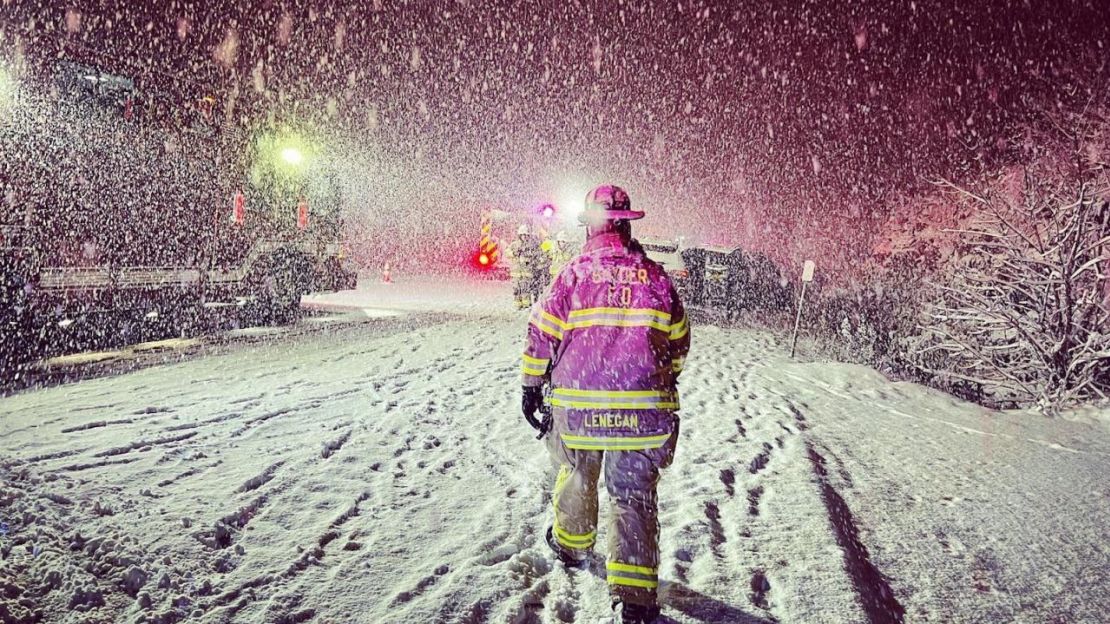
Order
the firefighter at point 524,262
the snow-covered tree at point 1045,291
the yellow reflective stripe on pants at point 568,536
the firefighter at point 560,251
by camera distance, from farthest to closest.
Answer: the firefighter at point 524,262 → the firefighter at point 560,251 → the snow-covered tree at point 1045,291 → the yellow reflective stripe on pants at point 568,536

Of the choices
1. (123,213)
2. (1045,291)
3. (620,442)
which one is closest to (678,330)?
(620,442)

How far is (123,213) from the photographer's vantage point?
24.1 ft

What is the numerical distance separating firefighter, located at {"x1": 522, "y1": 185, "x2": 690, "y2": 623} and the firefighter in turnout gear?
1128 cm

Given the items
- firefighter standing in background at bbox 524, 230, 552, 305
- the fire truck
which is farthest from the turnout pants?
firefighter standing in background at bbox 524, 230, 552, 305

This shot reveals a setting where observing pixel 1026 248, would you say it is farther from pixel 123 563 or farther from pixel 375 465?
pixel 123 563

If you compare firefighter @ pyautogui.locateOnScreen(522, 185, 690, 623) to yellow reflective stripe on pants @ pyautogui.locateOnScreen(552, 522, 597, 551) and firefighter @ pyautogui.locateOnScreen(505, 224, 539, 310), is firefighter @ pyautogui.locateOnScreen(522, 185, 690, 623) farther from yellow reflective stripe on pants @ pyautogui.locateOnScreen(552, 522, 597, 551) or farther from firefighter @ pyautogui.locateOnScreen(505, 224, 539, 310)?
firefighter @ pyautogui.locateOnScreen(505, 224, 539, 310)

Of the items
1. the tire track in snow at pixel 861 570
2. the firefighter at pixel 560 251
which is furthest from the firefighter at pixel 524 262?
the tire track in snow at pixel 861 570

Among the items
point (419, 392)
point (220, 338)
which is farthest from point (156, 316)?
point (419, 392)

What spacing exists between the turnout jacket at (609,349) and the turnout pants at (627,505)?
0.07 meters

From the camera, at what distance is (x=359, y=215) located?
116 feet

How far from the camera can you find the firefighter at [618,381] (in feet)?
7.84

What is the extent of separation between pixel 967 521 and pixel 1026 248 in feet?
21.5

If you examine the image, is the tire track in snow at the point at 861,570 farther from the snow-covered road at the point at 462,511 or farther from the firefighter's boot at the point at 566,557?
the firefighter's boot at the point at 566,557

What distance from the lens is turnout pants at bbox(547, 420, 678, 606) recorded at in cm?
236
